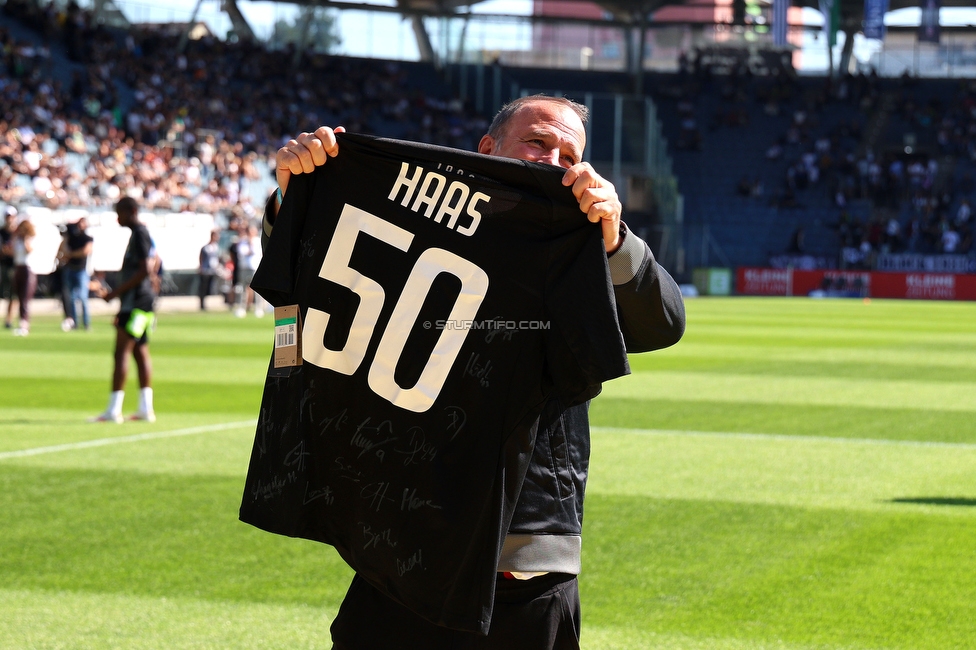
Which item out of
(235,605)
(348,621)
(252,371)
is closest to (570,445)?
(348,621)

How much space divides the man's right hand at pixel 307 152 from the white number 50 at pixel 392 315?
0.14m

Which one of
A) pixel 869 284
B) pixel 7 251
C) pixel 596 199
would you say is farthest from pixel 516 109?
pixel 869 284

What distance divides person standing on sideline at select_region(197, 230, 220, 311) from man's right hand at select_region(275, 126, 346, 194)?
28348mm

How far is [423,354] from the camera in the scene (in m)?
2.90

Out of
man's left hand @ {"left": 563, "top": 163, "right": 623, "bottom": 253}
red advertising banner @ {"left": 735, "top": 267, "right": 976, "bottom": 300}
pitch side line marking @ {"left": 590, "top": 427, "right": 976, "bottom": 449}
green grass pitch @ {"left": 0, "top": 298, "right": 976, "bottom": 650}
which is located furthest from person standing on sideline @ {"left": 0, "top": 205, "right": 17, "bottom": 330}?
red advertising banner @ {"left": 735, "top": 267, "right": 976, "bottom": 300}

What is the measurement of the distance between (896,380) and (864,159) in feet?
131

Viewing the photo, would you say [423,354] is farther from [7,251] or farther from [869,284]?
[869,284]

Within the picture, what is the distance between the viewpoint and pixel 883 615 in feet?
18.6

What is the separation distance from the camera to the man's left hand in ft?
8.93

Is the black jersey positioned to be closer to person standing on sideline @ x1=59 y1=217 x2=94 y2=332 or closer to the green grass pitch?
the green grass pitch

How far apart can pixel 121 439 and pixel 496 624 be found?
840 centimetres

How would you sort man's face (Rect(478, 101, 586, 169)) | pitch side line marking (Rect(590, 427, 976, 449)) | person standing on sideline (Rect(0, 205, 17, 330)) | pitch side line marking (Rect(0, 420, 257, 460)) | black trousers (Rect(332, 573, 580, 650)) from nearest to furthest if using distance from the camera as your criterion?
black trousers (Rect(332, 573, 580, 650)), man's face (Rect(478, 101, 586, 169)), pitch side line marking (Rect(0, 420, 257, 460)), pitch side line marking (Rect(590, 427, 976, 449)), person standing on sideline (Rect(0, 205, 17, 330))

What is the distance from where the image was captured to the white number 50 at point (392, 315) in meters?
2.88

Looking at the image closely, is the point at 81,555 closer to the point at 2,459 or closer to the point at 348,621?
the point at 2,459
